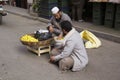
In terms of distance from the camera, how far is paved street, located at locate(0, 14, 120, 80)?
6.21 meters

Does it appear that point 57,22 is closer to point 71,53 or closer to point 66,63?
point 71,53

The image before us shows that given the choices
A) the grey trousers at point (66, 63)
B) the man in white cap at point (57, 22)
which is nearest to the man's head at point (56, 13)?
the man in white cap at point (57, 22)

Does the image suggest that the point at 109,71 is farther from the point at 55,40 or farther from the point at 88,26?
the point at 88,26

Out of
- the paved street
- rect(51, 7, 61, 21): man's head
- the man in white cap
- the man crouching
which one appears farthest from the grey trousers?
rect(51, 7, 61, 21): man's head

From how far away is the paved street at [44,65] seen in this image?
6215mm

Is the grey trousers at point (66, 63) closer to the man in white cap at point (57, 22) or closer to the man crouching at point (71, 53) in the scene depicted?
the man crouching at point (71, 53)

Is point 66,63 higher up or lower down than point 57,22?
lower down

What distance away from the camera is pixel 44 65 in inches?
273

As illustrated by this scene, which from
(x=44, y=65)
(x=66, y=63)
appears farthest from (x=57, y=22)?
(x=66, y=63)

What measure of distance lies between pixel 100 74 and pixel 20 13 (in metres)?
9.61

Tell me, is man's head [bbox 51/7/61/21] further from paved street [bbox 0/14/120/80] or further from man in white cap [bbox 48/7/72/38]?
paved street [bbox 0/14/120/80]

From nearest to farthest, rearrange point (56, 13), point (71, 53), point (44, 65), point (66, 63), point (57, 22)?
1. point (66, 63)
2. point (71, 53)
3. point (44, 65)
4. point (56, 13)
5. point (57, 22)

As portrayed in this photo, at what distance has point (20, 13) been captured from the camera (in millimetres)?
15164

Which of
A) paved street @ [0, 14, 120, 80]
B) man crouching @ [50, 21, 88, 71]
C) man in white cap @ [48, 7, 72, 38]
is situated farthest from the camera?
man in white cap @ [48, 7, 72, 38]
